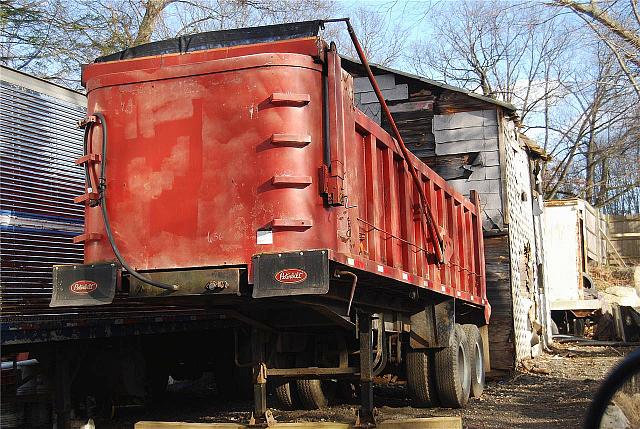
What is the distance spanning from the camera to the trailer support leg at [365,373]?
7.05 meters

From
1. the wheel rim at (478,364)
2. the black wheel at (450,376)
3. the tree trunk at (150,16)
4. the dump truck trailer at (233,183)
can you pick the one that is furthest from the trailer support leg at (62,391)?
the tree trunk at (150,16)

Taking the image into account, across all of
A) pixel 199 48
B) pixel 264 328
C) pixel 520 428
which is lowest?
pixel 520 428

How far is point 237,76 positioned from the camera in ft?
20.5

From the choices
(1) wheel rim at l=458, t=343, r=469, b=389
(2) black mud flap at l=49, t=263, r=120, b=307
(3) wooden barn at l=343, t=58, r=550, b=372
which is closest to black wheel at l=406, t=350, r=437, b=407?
(1) wheel rim at l=458, t=343, r=469, b=389

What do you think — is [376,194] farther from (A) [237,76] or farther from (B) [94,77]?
(B) [94,77]

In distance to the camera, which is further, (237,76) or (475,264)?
(475,264)

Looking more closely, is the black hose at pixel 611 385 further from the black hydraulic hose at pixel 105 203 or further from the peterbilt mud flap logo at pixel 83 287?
the peterbilt mud flap logo at pixel 83 287

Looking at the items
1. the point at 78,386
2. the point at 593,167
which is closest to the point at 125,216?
the point at 78,386

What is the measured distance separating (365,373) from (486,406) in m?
3.66

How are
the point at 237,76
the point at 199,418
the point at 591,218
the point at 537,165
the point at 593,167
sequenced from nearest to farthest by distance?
the point at 237,76
the point at 199,418
the point at 537,165
the point at 591,218
the point at 593,167

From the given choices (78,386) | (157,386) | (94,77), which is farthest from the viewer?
(157,386)

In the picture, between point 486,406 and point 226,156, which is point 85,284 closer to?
point 226,156

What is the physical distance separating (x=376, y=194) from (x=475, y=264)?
6.01 metres

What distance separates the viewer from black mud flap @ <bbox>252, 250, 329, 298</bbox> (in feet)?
18.7
